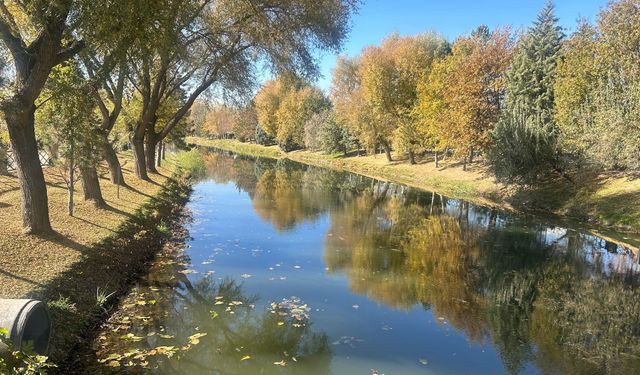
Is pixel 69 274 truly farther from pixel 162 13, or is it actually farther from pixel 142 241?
pixel 162 13

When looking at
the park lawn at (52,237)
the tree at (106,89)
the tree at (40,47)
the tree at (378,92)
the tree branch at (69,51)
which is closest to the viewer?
the park lawn at (52,237)

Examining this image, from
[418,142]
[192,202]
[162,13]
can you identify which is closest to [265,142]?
[418,142]

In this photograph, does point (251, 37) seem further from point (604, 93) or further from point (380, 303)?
point (604, 93)

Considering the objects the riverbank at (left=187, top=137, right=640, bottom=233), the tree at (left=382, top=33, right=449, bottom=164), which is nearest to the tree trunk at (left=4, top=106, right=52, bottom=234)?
the riverbank at (left=187, top=137, right=640, bottom=233)

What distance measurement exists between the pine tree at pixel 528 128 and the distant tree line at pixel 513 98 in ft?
0.23

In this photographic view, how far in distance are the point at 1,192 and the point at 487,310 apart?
16.2 meters

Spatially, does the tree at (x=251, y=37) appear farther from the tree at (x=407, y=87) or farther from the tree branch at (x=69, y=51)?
the tree at (x=407, y=87)

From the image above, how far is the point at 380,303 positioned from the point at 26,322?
7568 mm

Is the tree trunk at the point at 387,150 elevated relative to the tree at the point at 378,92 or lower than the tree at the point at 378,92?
lower

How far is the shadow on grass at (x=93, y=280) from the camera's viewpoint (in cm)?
758

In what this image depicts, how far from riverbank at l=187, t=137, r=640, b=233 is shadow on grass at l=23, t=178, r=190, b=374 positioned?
66.1 ft

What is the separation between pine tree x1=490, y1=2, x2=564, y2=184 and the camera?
89.9 ft

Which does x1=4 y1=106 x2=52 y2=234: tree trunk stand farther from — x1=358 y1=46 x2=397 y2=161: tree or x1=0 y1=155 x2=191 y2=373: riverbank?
x1=358 y1=46 x2=397 y2=161: tree

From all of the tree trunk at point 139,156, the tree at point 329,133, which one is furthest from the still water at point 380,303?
the tree at point 329,133
